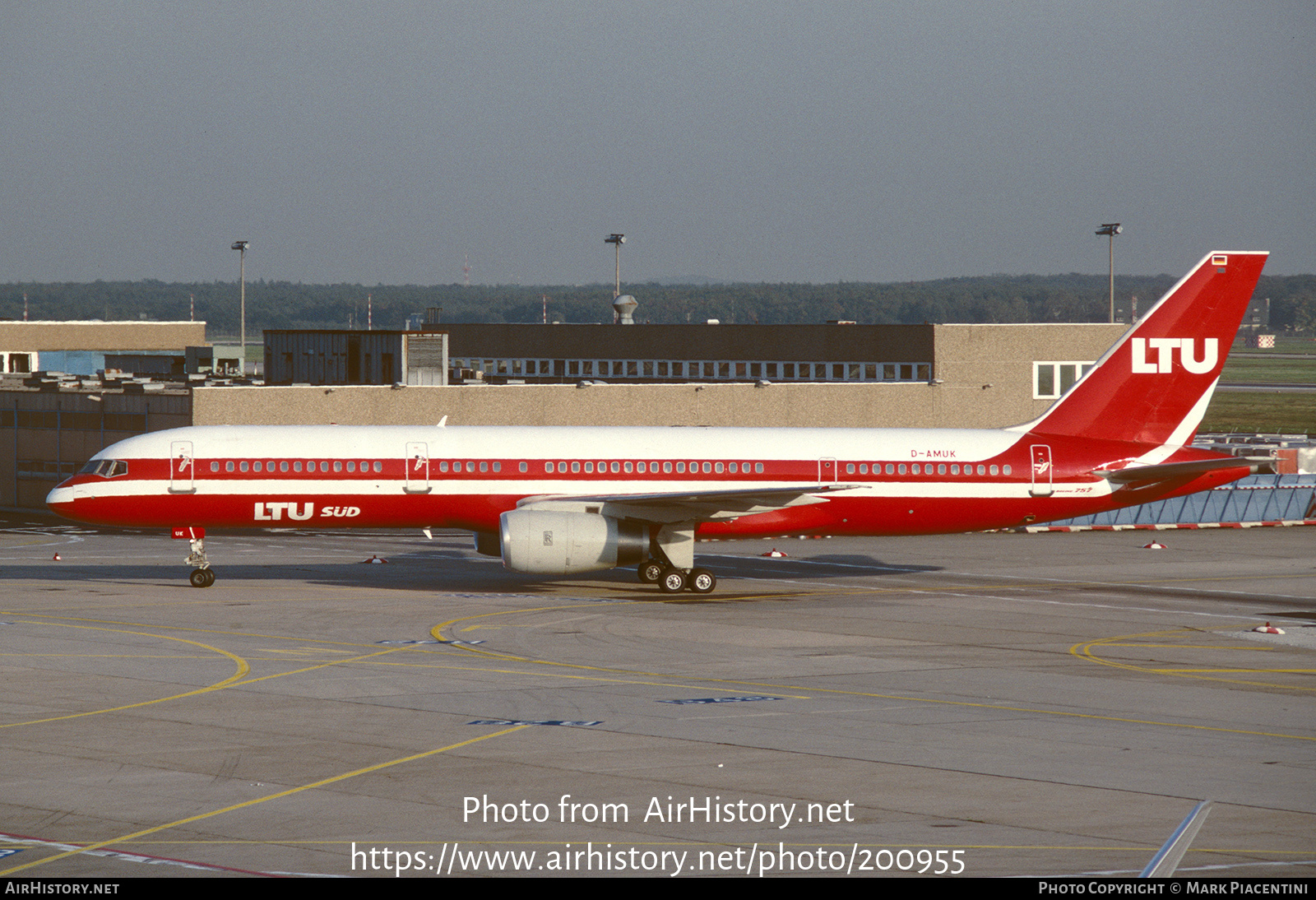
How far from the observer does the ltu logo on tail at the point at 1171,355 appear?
42562mm

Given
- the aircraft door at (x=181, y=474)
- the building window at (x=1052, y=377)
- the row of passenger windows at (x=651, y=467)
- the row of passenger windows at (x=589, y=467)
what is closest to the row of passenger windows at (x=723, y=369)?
the building window at (x=1052, y=377)

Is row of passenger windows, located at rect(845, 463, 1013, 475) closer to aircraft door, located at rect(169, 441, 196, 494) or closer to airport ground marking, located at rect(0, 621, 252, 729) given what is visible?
aircraft door, located at rect(169, 441, 196, 494)

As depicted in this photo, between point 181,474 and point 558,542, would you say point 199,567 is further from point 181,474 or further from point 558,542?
point 558,542

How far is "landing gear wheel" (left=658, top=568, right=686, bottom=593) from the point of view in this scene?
40188mm

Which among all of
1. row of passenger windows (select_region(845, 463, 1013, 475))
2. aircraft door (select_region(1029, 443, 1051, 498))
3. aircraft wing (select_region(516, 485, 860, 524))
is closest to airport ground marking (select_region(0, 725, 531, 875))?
aircraft wing (select_region(516, 485, 860, 524))

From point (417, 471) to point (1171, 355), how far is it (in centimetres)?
2228

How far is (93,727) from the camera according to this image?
2291 centimetres

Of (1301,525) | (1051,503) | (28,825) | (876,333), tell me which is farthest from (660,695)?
(876,333)

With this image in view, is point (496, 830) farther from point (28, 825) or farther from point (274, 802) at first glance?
point (28, 825)

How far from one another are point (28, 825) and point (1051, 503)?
31.3m

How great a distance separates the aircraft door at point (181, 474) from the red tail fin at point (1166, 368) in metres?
24.1

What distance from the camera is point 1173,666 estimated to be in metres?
29.1
